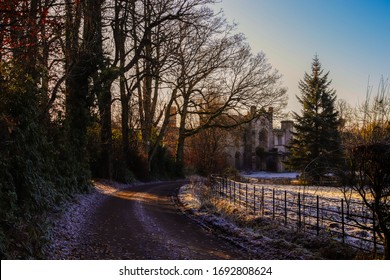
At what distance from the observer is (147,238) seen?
9.81 m

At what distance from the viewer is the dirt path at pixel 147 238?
8305 mm

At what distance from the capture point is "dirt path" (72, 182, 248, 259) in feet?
27.2

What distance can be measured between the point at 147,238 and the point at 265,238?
2937 mm

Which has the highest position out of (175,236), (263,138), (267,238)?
(263,138)

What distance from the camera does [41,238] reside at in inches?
313

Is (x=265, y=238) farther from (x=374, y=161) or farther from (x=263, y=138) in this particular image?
(x=263, y=138)

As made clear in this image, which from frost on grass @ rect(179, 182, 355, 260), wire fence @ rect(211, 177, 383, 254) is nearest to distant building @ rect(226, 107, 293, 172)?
wire fence @ rect(211, 177, 383, 254)

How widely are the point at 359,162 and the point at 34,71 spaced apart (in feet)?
32.7

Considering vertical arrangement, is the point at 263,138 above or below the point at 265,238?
above

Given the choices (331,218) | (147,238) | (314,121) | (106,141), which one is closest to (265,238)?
(331,218)

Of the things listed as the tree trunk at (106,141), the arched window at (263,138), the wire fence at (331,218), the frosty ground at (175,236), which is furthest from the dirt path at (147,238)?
the arched window at (263,138)

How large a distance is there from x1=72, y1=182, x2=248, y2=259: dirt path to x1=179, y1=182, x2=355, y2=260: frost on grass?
1.44 feet

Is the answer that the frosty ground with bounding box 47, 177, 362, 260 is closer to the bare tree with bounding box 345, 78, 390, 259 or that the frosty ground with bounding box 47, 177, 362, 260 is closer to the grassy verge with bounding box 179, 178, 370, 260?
the grassy verge with bounding box 179, 178, 370, 260
